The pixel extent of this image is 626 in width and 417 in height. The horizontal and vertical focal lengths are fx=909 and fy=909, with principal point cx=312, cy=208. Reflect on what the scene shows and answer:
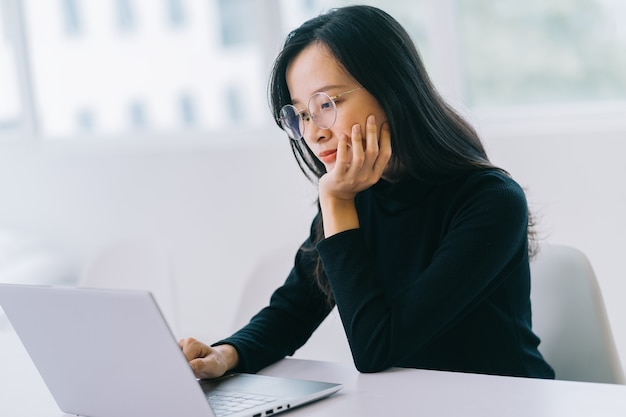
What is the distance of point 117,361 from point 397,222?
64 centimetres

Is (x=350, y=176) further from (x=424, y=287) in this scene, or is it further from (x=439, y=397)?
(x=439, y=397)

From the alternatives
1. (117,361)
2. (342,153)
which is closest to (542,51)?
(342,153)

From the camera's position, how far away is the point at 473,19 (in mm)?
3025

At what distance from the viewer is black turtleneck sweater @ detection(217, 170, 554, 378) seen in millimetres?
1378

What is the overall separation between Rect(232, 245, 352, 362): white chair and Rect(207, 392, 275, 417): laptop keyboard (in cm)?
64

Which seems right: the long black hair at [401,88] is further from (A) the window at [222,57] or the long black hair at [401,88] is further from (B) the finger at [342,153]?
(A) the window at [222,57]

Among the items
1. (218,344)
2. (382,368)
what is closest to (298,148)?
(218,344)

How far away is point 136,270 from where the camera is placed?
2590 millimetres

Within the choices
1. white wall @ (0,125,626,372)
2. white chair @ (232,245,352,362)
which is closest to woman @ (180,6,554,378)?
white chair @ (232,245,352,362)

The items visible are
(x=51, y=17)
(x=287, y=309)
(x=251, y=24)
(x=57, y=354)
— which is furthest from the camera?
(x=51, y=17)

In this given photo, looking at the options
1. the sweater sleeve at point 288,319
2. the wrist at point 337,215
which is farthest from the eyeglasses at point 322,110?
the sweater sleeve at point 288,319

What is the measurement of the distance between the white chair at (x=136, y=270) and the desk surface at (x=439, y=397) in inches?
41.0

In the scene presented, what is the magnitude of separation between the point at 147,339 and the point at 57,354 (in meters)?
0.20

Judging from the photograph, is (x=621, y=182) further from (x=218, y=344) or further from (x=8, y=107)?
(x=8, y=107)
